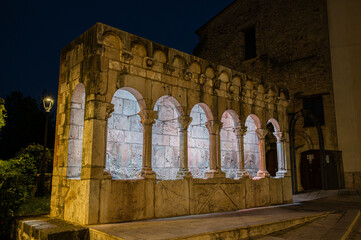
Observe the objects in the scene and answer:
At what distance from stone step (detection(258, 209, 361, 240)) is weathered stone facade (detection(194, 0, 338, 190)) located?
22.4ft

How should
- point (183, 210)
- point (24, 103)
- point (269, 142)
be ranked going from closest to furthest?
point (183, 210) < point (269, 142) < point (24, 103)

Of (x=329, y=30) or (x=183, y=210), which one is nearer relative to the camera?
(x=183, y=210)

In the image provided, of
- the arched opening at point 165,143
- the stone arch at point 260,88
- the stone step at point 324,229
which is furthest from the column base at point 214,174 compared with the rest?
the stone arch at point 260,88

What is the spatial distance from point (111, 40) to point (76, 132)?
1790 millimetres

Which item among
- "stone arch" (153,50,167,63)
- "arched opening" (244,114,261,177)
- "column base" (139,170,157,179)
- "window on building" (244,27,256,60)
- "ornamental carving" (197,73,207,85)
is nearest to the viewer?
"column base" (139,170,157,179)

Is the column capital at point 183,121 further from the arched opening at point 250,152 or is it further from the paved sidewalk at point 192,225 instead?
the arched opening at point 250,152

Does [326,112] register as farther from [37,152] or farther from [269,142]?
[37,152]

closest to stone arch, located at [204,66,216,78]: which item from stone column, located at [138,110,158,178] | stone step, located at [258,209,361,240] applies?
stone column, located at [138,110,158,178]

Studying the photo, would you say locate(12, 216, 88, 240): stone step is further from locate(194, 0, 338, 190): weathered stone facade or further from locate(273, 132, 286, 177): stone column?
locate(194, 0, 338, 190): weathered stone facade

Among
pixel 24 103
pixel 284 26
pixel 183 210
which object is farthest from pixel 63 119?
pixel 24 103

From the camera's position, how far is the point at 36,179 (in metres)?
9.35

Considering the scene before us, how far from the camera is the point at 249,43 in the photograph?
1527cm

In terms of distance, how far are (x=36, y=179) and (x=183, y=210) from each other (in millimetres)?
6050

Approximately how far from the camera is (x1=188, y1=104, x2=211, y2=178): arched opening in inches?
285
